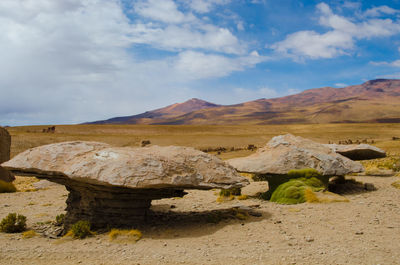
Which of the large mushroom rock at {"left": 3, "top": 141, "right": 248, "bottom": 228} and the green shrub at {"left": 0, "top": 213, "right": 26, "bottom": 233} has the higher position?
the large mushroom rock at {"left": 3, "top": 141, "right": 248, "bottom": 228}

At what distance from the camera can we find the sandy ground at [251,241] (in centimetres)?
659

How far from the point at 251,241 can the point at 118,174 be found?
3.76 meters

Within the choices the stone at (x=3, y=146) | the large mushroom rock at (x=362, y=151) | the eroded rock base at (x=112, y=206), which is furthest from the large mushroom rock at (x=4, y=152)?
the large mushroom rock at (x=362, y=151)

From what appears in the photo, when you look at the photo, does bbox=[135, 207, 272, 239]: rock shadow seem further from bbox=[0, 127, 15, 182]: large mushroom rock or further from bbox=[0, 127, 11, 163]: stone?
bbox=[0, 127, 11, 163]: stone

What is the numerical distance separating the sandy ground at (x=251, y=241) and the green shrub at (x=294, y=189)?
72cm

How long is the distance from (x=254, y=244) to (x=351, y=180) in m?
10.4

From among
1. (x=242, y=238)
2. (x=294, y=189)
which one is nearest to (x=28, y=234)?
(x=242, y=238)

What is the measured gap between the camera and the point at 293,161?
1330cm

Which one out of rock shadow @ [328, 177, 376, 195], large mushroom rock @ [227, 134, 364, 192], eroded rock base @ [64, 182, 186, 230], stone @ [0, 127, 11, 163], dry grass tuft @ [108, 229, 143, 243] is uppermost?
stone @ [0, 127, 11, 163]

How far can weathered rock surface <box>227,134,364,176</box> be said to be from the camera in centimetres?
1300

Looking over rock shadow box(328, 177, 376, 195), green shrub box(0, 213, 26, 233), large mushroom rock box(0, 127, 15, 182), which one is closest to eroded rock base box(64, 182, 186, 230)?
green shrub box(0, 213, 26, 233)

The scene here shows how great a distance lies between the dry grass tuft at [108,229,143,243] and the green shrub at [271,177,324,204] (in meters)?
6.02

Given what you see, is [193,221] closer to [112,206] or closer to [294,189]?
[112,206]

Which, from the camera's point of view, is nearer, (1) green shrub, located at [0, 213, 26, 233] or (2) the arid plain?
(2) the arid plain
